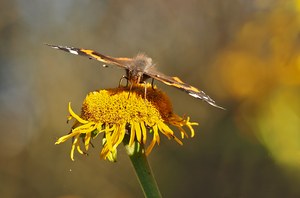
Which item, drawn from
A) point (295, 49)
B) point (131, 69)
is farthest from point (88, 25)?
point (131, 69)

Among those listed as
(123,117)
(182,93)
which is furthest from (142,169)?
(182,93)

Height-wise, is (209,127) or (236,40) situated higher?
(236,40)

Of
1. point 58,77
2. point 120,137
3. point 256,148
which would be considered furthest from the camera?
point 58,77

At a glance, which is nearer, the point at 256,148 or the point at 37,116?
the point at 256,148

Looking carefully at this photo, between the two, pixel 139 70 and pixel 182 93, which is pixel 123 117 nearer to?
pixel 139 70

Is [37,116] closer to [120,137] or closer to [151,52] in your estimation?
[151,52]

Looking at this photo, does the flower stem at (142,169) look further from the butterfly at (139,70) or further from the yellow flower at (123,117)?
the butterfly at (139,70)
